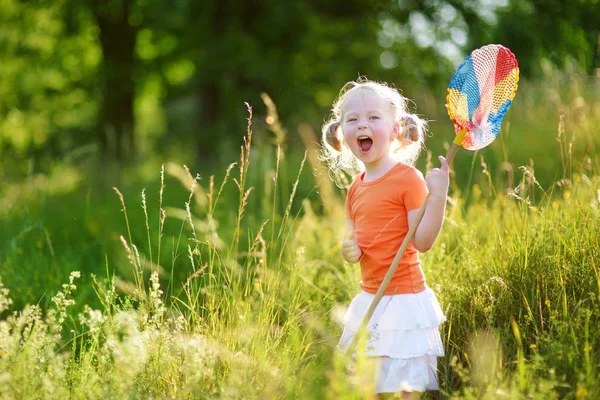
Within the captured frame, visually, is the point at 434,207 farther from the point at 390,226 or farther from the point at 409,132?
the point at 409,132

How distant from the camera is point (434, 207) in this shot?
267 centimetres

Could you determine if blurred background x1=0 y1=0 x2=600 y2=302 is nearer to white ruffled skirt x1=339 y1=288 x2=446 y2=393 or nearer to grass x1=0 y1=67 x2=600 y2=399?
grass x1=0 y1=67 x2=600 y2=399

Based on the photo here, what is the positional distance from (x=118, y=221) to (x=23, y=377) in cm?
367

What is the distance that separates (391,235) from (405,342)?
1.43 ft

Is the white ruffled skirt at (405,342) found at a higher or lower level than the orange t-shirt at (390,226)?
lower

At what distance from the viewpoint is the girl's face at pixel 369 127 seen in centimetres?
290

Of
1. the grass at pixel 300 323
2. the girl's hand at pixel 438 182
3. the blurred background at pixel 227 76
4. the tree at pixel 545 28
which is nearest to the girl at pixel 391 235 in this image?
the girl's hand at pixel 438 182

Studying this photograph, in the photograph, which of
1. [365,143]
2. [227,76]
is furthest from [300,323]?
[227,76]

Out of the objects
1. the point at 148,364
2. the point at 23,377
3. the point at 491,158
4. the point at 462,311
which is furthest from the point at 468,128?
the point at 491,158

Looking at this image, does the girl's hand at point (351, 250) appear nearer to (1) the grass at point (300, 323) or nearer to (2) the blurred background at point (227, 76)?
(1) the grass at point (300, 323)

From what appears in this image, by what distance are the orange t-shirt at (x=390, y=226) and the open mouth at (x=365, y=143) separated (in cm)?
13

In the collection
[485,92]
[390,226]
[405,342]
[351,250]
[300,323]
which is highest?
[485,92]

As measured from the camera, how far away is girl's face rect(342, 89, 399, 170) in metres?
2.90

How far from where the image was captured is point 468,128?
9.40ft
